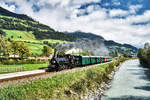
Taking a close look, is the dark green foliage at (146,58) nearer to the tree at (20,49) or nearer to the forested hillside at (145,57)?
the forested hillside at (145,57)

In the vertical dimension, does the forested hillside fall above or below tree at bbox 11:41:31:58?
below

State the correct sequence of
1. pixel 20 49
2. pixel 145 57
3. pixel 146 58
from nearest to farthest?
pixel 146 58 < pixel 145 57 < pixel 20 49

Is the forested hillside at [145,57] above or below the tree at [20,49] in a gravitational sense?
below

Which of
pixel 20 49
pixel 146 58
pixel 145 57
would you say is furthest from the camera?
pixel 20 49

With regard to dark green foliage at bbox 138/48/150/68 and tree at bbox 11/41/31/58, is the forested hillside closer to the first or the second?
dark green foliage at bbox 138/48/150/68

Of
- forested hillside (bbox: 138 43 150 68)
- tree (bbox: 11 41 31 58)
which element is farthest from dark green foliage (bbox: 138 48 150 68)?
tree (bbox: 11 41 31 58)

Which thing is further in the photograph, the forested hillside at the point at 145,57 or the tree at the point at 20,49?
the tree at the point at 20,49

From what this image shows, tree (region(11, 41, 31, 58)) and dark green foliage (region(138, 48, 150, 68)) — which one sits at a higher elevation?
tree (region(11, 41, 31, 58))

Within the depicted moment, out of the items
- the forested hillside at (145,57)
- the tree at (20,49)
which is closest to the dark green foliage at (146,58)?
the forested hillside at (145,57)

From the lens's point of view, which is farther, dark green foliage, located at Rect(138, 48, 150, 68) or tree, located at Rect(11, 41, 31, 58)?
tree, located at Rect(11, 41, 31, 58)

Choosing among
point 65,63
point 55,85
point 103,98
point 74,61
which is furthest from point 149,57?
point 55,85

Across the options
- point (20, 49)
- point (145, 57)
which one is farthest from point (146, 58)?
point (20, 49)

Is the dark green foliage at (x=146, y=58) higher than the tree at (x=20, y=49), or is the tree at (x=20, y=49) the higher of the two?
the tree at (x=20, y=49)

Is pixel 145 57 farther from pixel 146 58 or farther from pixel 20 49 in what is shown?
pixel 20 49
